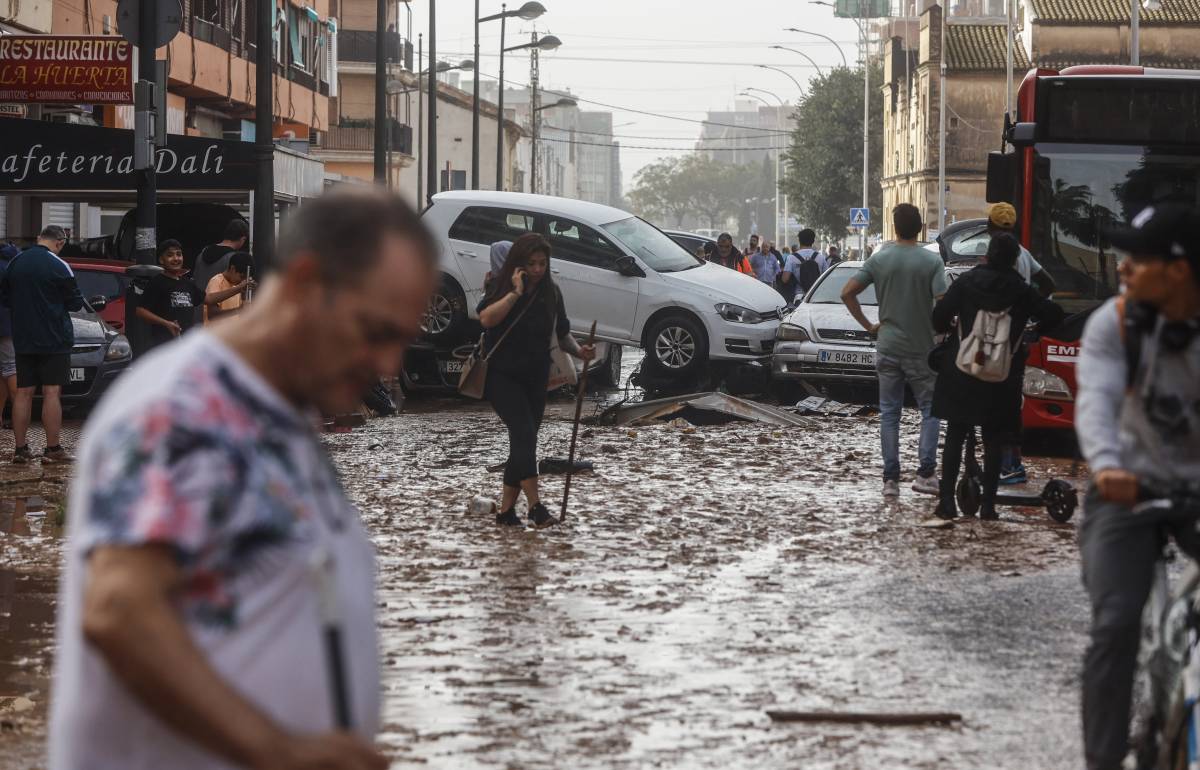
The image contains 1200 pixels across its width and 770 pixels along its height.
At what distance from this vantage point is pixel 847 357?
20375 millimetres

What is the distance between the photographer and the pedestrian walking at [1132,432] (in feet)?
14.5

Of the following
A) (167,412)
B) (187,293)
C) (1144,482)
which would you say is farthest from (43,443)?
(167,412)

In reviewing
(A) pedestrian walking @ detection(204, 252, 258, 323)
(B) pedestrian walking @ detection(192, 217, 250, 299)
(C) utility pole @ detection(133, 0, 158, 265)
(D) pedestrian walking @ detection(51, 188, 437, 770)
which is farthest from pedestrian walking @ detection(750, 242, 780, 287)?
(D) pedestrian walking @ detection(51, 188, 437, 770)

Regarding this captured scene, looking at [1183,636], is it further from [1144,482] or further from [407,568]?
[407,568]

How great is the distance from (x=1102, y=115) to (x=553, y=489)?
5.07 metres

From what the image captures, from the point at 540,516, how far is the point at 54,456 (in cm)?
523

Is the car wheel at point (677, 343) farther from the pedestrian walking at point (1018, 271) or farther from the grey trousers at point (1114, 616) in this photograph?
the grey trousers at point (1114, 616)

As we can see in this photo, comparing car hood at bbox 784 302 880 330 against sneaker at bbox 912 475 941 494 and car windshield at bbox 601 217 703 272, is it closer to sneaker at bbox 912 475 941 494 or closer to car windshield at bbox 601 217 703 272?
→ car windshield at bbox 601 217 703 272

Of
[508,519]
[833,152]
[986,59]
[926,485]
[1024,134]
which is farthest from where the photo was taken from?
[833,152]

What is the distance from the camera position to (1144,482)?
4465mm

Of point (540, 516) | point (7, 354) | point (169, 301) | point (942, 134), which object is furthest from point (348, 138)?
point (540, 516)

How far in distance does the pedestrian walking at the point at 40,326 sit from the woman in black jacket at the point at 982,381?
6635 millimetres

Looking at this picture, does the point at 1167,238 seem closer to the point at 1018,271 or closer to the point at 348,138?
the point at 1018,271

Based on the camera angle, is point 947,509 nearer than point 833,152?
Yes
